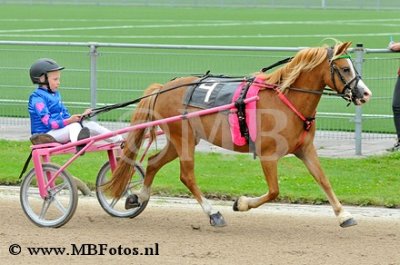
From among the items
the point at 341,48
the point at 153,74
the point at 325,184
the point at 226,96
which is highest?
the point at 341,48

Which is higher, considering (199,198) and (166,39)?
(199,198)

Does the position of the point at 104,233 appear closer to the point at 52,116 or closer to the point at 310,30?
the point at 52,116

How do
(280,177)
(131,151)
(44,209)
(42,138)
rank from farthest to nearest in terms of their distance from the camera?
(280,177)
(131,151)
(42,138)
(44,209)

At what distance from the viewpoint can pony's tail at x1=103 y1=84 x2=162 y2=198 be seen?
10523 mm

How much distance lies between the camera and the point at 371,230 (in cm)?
990

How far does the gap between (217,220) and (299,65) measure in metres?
1.48

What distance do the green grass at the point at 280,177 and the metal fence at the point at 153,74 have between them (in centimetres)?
130

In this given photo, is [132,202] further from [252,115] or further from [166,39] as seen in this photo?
[166,39]

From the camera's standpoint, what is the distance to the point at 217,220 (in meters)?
9.99

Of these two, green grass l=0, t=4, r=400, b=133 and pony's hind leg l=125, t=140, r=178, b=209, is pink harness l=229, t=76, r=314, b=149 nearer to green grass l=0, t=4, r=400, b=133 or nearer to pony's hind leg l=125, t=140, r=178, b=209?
pony's hind leg l=125, t=140, r=178, b=209

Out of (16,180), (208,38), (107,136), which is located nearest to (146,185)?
(107,136)

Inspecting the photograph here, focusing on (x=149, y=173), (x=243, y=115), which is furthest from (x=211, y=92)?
(x=149, y=173)

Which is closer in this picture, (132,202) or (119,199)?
(132,202)

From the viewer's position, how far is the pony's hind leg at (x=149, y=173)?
1051cm
